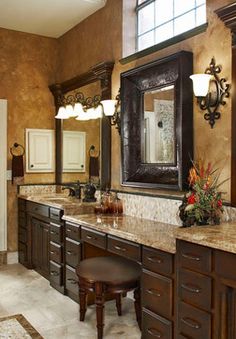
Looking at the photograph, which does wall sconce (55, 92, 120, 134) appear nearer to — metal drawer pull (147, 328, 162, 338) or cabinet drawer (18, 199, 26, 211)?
cabinet drawer (18, 199, 26, 211)

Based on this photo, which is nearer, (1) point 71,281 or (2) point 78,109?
(1) point 71,281

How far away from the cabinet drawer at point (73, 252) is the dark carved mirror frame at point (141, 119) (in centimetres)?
74

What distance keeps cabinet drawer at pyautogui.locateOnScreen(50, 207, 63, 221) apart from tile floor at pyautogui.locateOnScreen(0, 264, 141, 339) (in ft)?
2.47

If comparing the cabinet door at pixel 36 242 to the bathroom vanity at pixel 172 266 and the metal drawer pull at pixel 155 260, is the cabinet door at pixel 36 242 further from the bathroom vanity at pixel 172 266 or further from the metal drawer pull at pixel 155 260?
the metal drawer pull at pixel 155 260

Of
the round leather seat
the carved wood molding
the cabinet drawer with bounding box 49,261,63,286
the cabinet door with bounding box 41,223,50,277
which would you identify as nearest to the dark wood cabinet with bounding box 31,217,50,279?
the cabinet door with bounding box 41,223,50,277

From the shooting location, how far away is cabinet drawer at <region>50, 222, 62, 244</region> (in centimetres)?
386

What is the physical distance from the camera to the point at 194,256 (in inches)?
83.8

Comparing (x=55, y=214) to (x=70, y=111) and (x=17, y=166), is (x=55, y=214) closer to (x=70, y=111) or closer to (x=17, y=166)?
(x=17, y=166)

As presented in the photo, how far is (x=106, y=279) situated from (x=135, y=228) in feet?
1.43

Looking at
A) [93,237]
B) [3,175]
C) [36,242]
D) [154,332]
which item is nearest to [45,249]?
[36,242]

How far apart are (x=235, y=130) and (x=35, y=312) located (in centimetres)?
230

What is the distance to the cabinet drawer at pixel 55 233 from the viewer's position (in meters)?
3.86

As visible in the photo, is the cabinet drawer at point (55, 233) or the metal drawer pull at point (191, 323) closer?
the metal drawer pull at point (191, 323)

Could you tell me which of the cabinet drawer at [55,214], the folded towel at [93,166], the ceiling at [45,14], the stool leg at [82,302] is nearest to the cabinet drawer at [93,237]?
the stool leg at [82,302]
